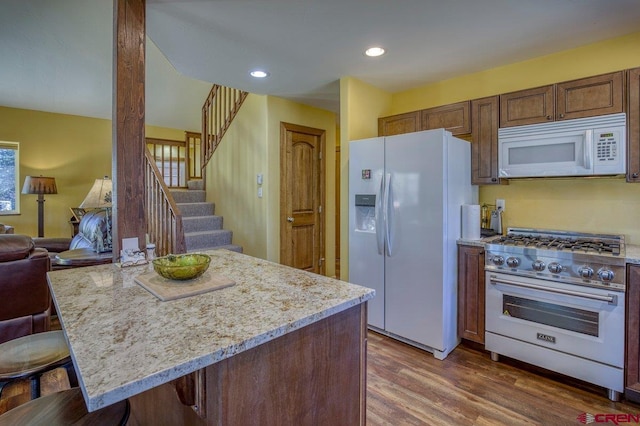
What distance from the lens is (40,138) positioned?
5676mm

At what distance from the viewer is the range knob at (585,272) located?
6.88 ft

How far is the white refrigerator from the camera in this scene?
8.45 feet

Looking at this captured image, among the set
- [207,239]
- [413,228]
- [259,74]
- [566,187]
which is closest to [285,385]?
[413,228]

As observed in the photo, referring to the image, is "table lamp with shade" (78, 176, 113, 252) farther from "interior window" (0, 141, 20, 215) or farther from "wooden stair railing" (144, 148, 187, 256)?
"interior window" (0, 141, 20, 215)

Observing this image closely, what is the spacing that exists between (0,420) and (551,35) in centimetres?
361

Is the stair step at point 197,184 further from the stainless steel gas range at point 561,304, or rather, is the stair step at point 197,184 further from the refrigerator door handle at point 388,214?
the stainless steel gas range at point 561,304

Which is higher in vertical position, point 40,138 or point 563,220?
point 40,138

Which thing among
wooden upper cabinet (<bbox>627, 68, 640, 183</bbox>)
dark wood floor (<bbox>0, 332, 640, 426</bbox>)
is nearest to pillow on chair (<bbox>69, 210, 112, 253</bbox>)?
dark wood floor (<bbox>0, 332, 640, 426</bbox>)

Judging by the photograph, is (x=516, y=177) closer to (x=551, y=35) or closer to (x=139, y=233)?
(x=551, y=35)

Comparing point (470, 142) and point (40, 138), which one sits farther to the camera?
point (40, 138)

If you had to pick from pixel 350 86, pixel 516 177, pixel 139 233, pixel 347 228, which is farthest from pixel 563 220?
pixel 139 233

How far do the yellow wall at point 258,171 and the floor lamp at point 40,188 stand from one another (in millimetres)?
2739

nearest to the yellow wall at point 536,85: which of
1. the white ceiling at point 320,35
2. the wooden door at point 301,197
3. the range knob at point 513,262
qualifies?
the white ceiling at point 320,35

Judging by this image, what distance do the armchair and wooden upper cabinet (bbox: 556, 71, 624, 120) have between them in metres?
4.04
